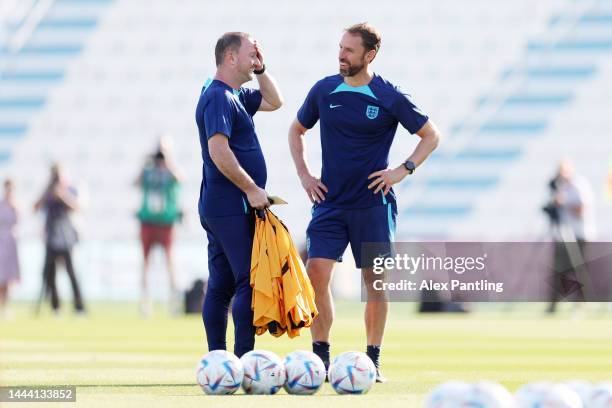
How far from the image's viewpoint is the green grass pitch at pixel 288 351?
781cm

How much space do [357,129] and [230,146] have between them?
2.84ft

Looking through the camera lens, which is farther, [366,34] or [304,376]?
[366,34]

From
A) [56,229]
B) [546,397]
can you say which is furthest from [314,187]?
[56,229]

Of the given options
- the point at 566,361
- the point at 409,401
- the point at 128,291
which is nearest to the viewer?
the point at 409,401

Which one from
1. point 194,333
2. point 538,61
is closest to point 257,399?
point 194,333

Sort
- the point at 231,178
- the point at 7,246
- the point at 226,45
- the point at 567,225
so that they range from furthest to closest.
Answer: the point at 7,246, the point at 567,225, the point at 226,45, the point at 231,178

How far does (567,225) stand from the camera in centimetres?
2200

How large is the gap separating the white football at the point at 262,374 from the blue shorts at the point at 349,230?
1417 mm

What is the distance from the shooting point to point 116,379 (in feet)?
30.2

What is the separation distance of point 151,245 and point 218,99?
12.6 metres

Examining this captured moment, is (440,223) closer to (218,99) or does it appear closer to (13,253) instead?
(13,253)

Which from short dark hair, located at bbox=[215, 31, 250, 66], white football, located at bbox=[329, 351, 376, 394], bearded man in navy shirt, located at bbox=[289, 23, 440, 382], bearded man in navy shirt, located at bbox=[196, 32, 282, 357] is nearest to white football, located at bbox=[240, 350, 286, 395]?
white football, located at bbox=[329, 351, 376, 394]

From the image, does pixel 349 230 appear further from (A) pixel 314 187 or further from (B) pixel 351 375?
(B) pixel 351 375

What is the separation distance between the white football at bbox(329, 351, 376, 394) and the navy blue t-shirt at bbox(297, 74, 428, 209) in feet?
4.87
